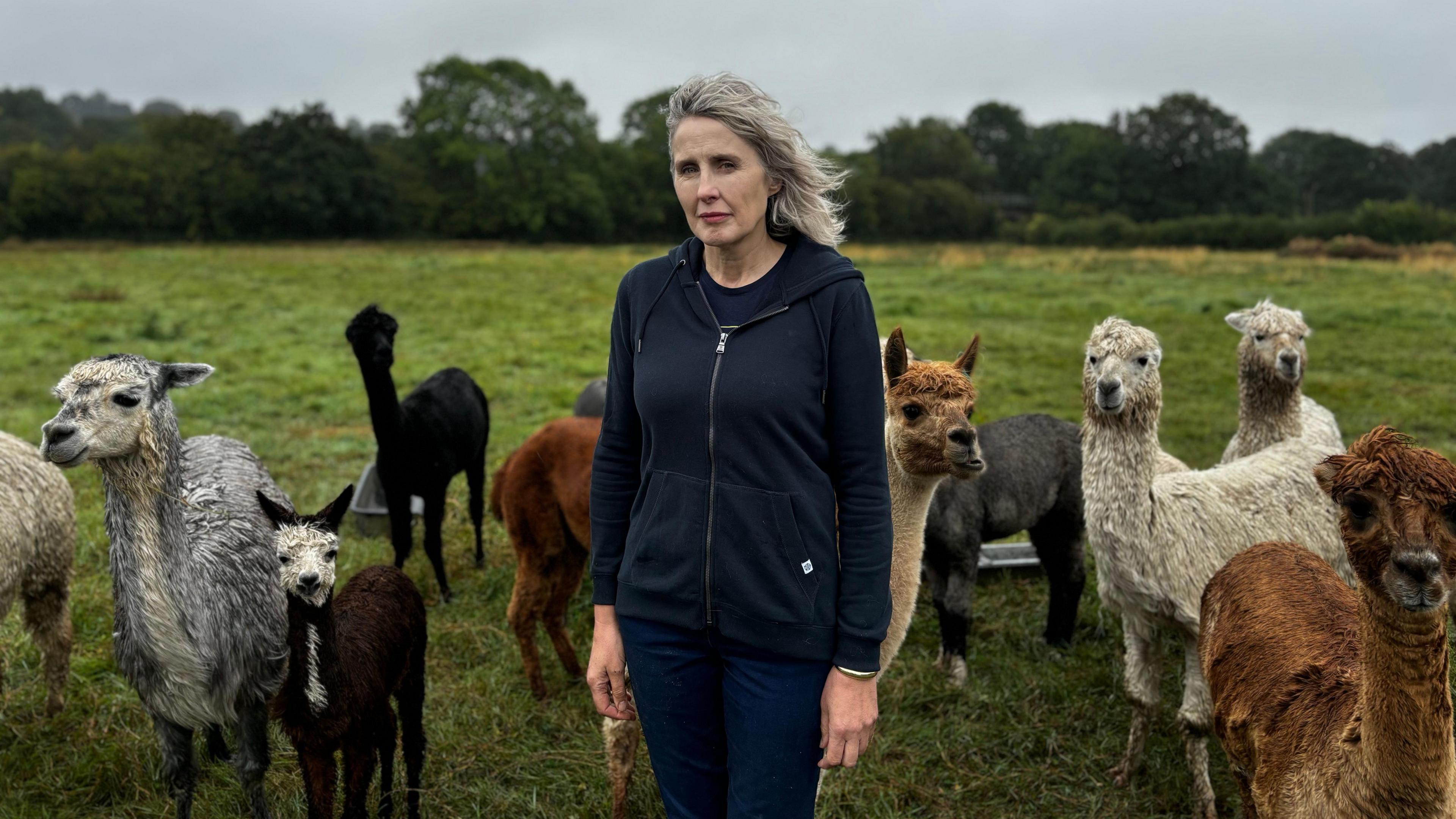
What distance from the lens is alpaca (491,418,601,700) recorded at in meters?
4.53

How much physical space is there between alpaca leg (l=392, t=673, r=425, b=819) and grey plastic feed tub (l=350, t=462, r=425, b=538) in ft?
9.31

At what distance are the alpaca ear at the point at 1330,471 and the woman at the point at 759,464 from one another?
41.5 inches

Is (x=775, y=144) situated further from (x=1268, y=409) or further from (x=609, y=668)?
(x=1268, y=409)

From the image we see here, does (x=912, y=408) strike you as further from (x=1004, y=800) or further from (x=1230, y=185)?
(x=1230, y=185)

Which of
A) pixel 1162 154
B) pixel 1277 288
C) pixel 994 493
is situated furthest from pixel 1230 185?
pixel 994 493

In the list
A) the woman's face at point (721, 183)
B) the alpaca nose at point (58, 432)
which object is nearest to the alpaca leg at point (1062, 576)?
the woman's face at point (721, 183)

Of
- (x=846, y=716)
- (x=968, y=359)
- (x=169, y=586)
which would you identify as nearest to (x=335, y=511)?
(x=169, y=586)

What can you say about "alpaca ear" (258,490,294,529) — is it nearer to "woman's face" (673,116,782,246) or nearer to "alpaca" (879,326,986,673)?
"woman's face" (673,116,782,246)

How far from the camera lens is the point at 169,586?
9.92ft

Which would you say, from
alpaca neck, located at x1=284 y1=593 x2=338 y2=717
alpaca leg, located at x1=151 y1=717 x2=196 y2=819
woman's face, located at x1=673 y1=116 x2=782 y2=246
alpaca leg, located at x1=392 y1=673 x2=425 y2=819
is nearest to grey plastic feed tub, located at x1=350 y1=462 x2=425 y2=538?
alpaca leg, located at x1=392 y1=673 x2=425 y2=819

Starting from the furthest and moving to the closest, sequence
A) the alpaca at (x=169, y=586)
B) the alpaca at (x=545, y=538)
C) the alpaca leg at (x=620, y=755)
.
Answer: the alpaca at (x=545, y=538) < the alpaca leg at (x=620, y=755) < the alpaca at (x=169, y=586)

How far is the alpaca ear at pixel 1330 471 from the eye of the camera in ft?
6.56

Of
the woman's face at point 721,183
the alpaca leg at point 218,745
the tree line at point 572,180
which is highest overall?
Answer: the tree line at point 572,180

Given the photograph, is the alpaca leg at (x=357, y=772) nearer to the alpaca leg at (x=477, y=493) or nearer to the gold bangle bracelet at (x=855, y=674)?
the gold bangle bracelet at (x=855, y=674)
